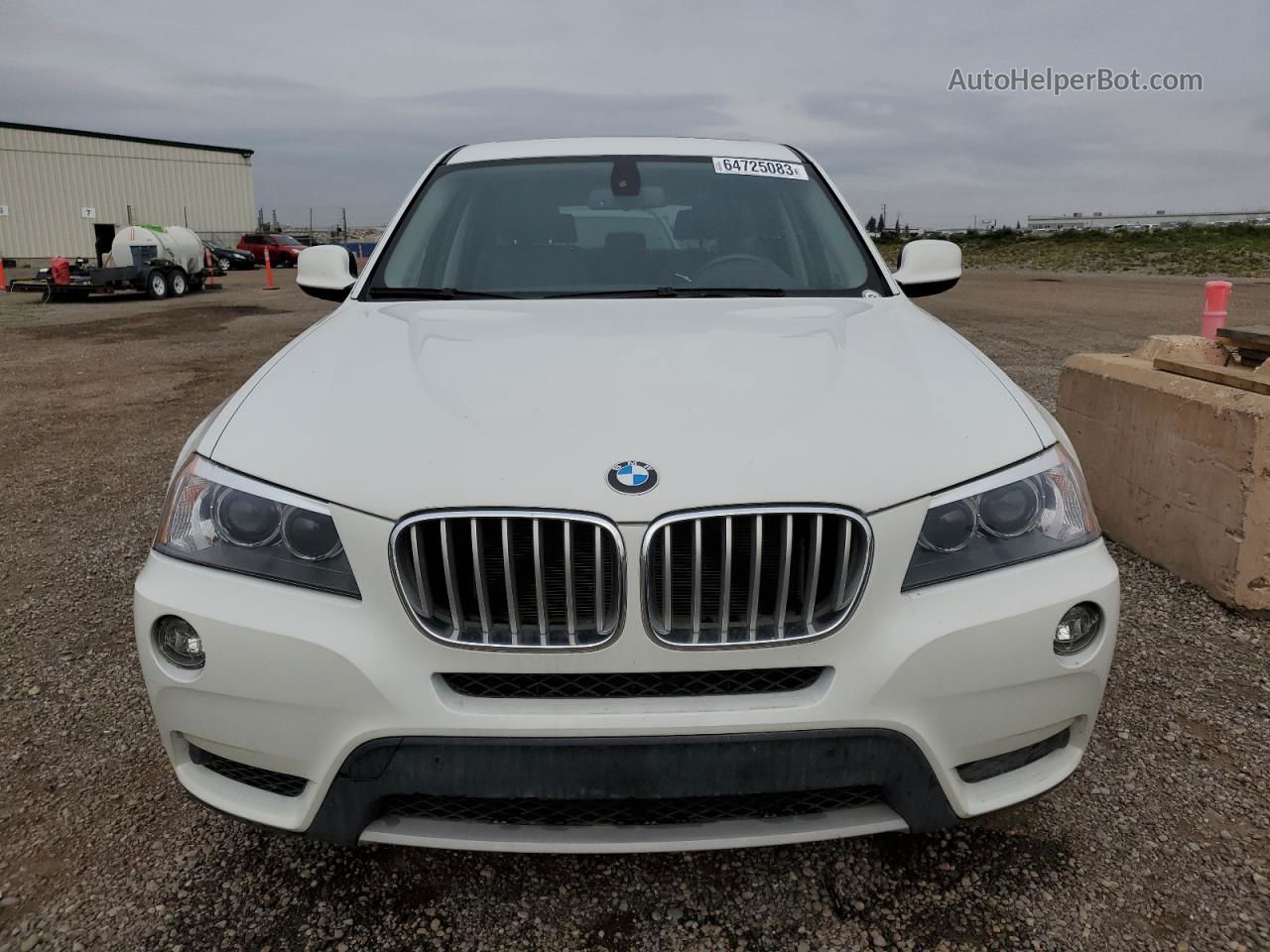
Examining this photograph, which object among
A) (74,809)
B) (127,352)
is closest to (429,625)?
(74,809)

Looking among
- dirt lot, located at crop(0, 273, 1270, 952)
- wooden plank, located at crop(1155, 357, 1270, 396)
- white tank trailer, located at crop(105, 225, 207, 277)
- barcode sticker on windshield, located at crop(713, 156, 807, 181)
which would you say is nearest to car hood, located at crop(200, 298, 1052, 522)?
dirt lot, located at crop(0, 273, 1270, 952)

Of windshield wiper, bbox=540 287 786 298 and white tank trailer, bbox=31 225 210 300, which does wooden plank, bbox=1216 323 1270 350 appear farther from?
white tank trailer, bbox=31 225 210 300

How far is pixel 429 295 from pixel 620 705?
1.65 meters

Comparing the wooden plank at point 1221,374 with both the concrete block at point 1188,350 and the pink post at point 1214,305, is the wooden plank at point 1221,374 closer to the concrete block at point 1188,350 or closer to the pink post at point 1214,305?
the concrete block at point 1188,350

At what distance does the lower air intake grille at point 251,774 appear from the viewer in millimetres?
1790

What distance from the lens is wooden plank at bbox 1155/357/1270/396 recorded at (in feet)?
11.3

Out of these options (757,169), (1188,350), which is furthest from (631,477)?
(1188,350)

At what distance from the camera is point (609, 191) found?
3.25 m

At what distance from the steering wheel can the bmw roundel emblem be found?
1.39 meters

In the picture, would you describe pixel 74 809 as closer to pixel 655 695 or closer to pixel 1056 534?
pixel 655 695

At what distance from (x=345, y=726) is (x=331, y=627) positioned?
18 centimetres

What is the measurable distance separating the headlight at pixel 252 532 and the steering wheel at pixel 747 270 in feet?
5.25

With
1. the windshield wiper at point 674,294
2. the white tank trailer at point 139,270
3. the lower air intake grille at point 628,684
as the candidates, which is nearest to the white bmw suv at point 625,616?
the lower air intake grille at point 628,684

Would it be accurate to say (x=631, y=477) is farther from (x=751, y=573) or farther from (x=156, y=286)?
(x=156, y=286)
